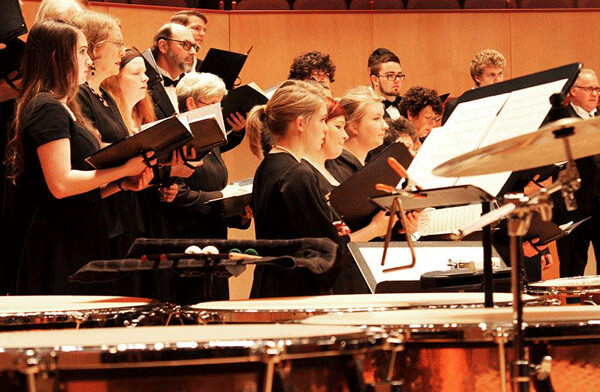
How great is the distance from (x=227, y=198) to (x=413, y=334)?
7.12ft

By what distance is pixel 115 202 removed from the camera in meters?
3.23

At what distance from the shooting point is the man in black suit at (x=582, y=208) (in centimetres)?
571

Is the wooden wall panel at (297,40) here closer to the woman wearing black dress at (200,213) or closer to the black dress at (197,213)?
the woman wearing black dress at (200,213)

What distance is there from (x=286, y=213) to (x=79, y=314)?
1.18 metres

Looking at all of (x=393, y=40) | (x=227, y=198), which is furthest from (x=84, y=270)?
(x=393, y=40)

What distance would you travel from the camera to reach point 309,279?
2.86 m

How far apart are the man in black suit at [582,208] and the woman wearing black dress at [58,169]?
3.05m

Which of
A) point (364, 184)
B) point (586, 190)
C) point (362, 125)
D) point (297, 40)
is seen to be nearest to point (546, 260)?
point (362, 125)

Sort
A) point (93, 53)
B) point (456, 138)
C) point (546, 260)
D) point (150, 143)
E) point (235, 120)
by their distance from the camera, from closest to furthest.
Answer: point (456, 138), point (150, 143), point (93, 53), point (235, 120), point (546, 260)

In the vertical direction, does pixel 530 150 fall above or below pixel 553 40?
below

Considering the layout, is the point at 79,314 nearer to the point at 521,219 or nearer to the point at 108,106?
the point at 521,219

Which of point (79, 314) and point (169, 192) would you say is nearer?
point (79, 314)

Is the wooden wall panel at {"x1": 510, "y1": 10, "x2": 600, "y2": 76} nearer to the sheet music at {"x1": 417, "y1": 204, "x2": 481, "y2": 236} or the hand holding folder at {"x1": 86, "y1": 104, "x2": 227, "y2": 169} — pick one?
the sheet music at {"x1": 417, "y1": 204, "x2": 481, "y2": 236}

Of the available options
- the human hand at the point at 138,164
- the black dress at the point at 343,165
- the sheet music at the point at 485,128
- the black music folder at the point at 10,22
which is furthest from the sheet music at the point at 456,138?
the black music folder at the point at 10,22
